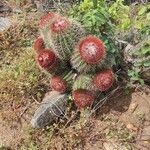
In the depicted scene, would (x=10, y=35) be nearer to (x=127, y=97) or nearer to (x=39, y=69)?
(x=39, y=69)

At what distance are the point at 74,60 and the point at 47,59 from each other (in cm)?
26

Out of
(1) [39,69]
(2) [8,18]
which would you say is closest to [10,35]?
(2) [8,18]

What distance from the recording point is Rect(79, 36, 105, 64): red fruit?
14.7 feet

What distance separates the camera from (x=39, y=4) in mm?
6258

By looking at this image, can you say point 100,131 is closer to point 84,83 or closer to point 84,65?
point 84,83

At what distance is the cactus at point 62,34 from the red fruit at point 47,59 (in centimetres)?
5

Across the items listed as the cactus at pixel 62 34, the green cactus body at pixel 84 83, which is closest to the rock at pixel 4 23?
the cactus at pixel 62 34

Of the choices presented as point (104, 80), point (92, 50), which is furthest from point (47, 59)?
point (104, 80)

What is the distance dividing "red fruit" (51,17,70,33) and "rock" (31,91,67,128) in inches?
27.4

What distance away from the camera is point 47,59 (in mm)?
4648

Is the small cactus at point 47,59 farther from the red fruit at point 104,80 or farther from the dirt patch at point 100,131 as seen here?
the dirt patch at point 100,131

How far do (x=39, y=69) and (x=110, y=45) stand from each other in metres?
0.86

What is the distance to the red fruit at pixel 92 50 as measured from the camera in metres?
4.48

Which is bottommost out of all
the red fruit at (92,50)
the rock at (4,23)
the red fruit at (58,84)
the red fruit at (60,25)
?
the red fruit at (58,84)
